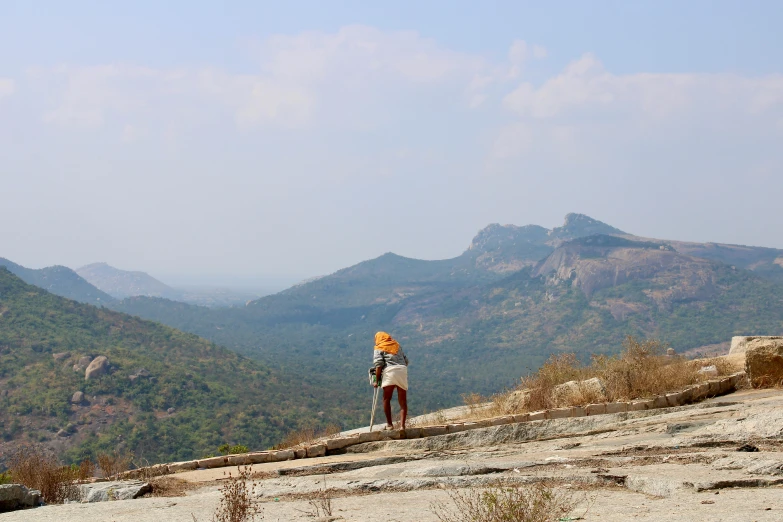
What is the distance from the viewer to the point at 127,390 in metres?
67.7

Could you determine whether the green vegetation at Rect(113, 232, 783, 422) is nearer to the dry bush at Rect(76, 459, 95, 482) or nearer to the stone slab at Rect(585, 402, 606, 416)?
the stone slab at Rect(585, 402, 606, 416)

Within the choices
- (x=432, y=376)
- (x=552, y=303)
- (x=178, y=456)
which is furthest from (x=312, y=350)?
(x=178, y=456)

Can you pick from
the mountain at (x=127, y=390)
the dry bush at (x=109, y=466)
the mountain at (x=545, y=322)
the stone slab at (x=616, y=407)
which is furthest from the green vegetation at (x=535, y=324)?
the dry bush at (x=109, y=466)

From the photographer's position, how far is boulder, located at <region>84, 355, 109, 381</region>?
67700 mm

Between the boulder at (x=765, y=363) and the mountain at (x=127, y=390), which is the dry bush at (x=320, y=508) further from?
the mountain at (x=127, y=390)

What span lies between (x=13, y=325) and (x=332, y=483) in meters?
81.1

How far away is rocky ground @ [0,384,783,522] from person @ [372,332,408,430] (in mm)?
1007

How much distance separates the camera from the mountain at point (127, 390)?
2206 inches

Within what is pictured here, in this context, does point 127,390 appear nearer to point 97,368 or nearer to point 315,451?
point 97,368

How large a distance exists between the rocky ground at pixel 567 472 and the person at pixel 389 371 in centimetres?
101

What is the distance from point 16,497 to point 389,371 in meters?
6.80

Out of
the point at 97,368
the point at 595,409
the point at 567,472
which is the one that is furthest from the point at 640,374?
the point at 97,368

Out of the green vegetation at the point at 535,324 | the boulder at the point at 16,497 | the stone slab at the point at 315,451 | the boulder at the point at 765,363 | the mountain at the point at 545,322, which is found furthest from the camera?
the mountain at the point at 545,322

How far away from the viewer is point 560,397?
15.0m
